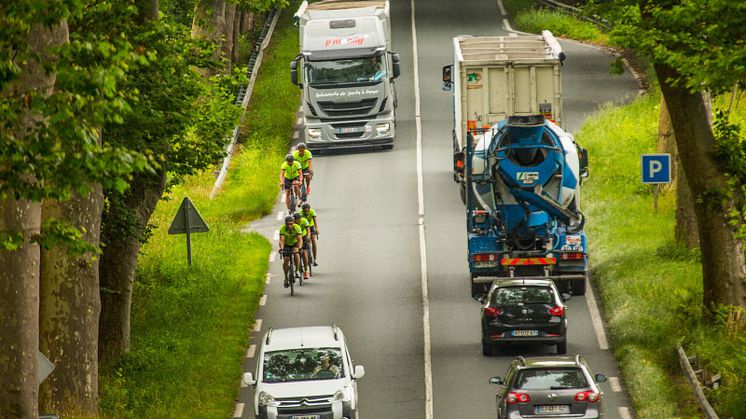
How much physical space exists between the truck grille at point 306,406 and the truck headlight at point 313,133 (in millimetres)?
23579

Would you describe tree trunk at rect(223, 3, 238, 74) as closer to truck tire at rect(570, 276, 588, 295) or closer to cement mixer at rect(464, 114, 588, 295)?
cement mixer at rect(464, 114, 588, 295)

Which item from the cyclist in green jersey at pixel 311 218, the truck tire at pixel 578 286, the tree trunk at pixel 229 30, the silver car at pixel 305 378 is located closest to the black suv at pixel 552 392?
the silver car at pixel 305 378

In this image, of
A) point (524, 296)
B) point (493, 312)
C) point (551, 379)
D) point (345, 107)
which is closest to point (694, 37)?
point (524, 296)

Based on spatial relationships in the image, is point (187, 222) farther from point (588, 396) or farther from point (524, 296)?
point (588, 396)

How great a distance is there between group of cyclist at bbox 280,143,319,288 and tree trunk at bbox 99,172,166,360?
15.4 ft

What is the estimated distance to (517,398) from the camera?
70.3 ft

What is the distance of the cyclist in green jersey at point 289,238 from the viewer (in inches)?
1264

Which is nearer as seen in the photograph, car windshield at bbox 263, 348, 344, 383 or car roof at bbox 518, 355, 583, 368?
car roof at bbox 518, 355, 583, 368

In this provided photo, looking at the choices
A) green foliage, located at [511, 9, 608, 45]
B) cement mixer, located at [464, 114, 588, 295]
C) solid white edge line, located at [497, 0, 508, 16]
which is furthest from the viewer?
solid white edge line, located at [497, 0, 508, 16]

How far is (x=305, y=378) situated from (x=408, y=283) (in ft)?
35.5

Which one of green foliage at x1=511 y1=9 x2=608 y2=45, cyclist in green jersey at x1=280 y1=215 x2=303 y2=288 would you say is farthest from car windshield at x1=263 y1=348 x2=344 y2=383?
green foliage at x1=511 y1=9 x2=608 y2=45

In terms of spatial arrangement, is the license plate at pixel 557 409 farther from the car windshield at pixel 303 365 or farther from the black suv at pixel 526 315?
the black suv at pixel 526 315

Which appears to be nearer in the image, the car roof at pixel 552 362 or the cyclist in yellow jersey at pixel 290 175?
the car roof at pixel 552 362

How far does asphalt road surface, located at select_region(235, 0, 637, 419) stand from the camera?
2623 cm
